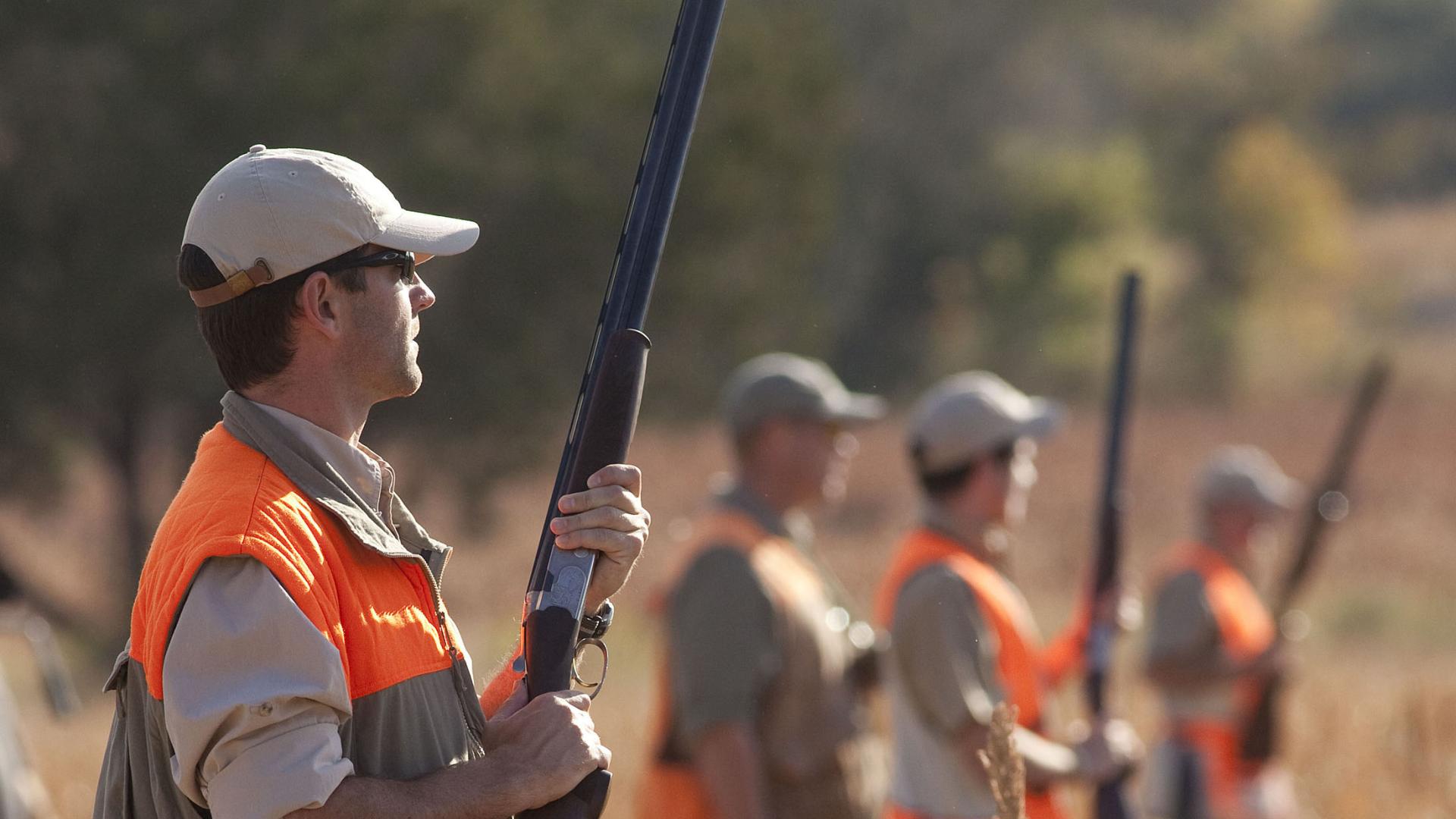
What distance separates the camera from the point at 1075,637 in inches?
270

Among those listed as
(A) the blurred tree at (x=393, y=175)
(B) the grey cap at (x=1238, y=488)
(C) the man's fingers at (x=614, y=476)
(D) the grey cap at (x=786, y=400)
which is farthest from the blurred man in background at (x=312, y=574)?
(A) the blurred tree at (x=393, y=175)

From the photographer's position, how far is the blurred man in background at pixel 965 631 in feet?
16.9

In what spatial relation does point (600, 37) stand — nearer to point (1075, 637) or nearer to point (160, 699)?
point (1075, 637)

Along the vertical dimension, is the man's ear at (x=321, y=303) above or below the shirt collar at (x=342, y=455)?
above

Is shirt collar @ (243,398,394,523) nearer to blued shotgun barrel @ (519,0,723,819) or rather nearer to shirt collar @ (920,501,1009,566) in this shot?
blued shotgun barrel @ (519,0,723,819)

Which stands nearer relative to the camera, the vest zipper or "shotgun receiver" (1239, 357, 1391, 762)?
the vest zipper

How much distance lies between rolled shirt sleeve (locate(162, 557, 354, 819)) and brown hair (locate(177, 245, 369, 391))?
16.4 inches

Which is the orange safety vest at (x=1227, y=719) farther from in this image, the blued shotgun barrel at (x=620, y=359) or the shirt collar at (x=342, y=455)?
the shirt collar at (x=342, y=455)

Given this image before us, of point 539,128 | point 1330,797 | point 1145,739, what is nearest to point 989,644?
point 1330,797

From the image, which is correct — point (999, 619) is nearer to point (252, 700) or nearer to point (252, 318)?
point (252, 318)

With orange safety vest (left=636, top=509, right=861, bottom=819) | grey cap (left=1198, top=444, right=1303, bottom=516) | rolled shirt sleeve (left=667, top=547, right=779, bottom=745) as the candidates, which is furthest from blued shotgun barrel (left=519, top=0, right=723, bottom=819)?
grey cap (left=1198, top=444, right=1303, bottom=516)

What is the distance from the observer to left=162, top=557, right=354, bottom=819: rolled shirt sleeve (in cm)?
239

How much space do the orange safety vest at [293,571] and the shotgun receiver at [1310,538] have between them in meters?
6.75

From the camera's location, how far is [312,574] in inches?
98.4
